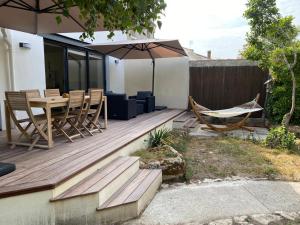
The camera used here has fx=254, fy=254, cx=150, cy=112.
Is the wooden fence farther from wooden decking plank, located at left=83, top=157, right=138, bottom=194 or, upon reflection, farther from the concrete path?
wooden decking plank, located at left=83, top=157, right=138, bottom=194

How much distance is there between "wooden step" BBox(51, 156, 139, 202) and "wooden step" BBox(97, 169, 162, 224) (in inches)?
3.2

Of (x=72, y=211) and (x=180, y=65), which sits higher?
(x=180, y=65)

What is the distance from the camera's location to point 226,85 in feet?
29.8

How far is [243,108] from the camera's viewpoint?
7227mm

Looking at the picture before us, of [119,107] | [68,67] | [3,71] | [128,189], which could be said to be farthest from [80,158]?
[68,67]

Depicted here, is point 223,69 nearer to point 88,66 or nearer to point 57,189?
point 88,66

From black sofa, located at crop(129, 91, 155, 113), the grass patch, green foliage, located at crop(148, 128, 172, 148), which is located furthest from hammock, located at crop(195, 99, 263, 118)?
green foliage, located at crop(148, 128, 172, 148)

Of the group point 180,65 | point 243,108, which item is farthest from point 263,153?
point 180,65

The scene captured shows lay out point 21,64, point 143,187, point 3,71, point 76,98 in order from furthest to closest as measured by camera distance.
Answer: point 21,64 → point 3,71 → point 76,98 → point 143,187

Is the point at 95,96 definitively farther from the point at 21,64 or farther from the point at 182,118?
the point at 182,118

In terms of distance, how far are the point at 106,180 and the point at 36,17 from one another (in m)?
3.01

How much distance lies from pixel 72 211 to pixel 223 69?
770 centimetres

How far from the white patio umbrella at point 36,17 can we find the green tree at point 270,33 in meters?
3.60

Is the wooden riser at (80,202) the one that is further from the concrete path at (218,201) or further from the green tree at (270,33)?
the green tree at (270,33)
